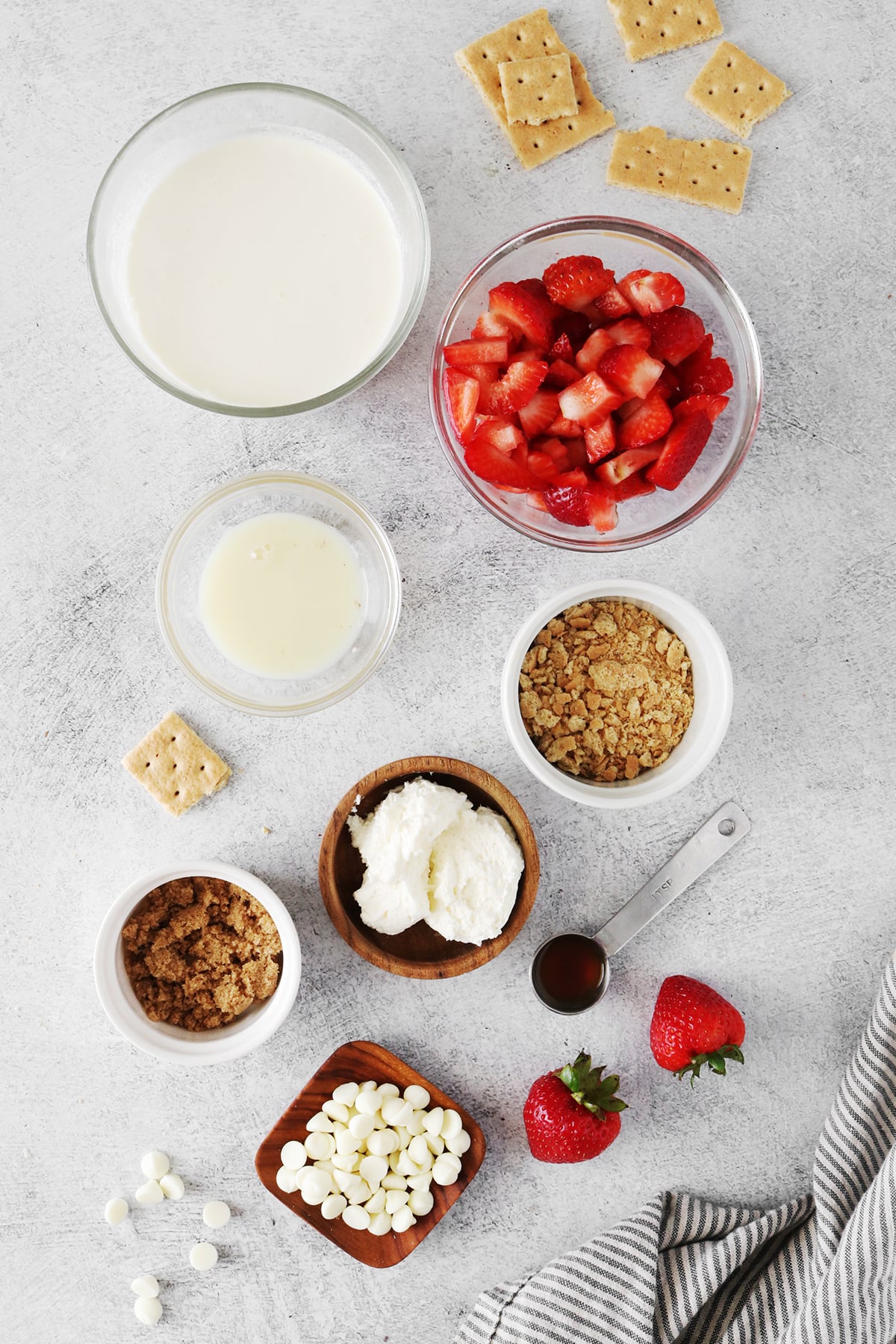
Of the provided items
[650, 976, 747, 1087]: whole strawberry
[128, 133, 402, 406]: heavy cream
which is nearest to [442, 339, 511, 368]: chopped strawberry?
[128, 133, 402, 406]: heavy cream

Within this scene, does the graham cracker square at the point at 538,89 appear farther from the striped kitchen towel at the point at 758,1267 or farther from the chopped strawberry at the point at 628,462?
the striped kitchen towel at the point at 758,1267

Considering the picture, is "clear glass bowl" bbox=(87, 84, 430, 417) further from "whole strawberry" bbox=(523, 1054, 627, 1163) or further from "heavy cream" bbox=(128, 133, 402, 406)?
"whole strawberry" bbox=(523, 1054, 627, 1163)

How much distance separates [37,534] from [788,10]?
1.37 metres

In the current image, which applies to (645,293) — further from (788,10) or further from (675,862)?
(675,862)

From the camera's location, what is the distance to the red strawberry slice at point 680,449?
4.04ft

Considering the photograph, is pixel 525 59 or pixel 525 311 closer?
pixel 525 311

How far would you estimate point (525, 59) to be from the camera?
1.43 metres

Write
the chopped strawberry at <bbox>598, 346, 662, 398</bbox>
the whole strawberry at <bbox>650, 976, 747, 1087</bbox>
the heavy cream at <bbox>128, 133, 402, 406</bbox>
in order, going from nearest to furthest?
the chopped strawberry at <bbox>598, 346, 662, 398</bbox> → the heavy cream at <bbox>128, 133, 402, 406</bbox> → the whole strawberry at <bbox>650, 976, 747, 1087</bbox>

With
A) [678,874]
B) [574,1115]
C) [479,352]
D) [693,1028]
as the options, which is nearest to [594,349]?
[479,352]

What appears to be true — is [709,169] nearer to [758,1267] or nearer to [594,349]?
[594,349]

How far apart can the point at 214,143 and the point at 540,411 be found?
0.60m

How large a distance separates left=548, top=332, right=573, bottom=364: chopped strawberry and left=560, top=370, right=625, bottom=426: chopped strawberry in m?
0.04

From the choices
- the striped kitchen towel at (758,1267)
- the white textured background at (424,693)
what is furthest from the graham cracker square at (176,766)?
the striped kitchen towel at (758,1267)

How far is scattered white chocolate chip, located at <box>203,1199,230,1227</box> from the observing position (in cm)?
150
